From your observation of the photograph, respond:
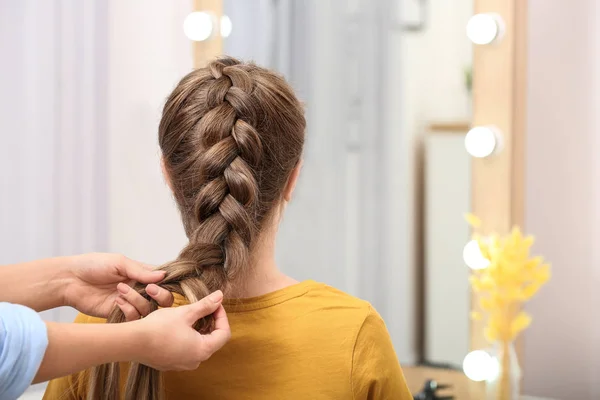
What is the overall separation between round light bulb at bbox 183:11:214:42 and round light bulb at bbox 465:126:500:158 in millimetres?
748

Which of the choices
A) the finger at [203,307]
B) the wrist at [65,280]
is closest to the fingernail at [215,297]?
the finger at [203,307]

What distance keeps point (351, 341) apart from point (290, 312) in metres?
0.08

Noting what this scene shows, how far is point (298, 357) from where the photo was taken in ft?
2.52

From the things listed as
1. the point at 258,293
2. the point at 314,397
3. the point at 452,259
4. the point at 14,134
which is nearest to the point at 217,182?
the point at 258,293

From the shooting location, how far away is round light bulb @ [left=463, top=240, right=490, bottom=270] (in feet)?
4.73

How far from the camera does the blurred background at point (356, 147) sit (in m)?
1.45

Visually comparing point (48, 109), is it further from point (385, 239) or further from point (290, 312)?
point (290, 312)

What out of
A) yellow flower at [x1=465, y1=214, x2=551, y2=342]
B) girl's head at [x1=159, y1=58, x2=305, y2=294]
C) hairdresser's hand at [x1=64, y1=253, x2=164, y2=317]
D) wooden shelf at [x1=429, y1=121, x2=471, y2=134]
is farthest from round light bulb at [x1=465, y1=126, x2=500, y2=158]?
hairdresser's hand at [x1=64, y1=253, x2=164, y2=317]

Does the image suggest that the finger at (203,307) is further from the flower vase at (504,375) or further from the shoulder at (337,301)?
the flower vase at (504,375)

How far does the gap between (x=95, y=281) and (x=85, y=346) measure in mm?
301

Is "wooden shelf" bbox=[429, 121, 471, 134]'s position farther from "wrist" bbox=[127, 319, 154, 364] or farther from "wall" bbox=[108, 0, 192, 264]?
"wrist" bbox=[127, 319, 154, 364]

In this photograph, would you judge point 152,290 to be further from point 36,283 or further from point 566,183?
point 566,183

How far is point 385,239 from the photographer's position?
5.15 feet

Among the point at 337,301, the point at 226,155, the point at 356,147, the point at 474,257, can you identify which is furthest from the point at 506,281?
the point at 226,155
